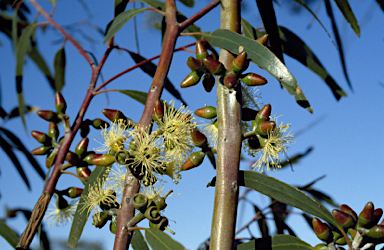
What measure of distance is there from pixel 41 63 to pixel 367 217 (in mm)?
1647

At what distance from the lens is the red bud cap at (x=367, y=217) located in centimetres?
62

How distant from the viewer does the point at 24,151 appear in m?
1.56

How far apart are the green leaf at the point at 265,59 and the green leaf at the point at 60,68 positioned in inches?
42.2

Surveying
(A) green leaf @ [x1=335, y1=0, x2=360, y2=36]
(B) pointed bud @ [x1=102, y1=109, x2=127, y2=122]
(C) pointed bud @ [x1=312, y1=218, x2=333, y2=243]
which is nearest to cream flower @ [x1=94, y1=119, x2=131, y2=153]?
(B) pointed bud @ [x1=102, y1=109, x2=127, y2=122]

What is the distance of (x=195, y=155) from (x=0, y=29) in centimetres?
184

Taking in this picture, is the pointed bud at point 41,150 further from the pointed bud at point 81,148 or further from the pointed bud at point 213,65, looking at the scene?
the pointed bud at point 213,65

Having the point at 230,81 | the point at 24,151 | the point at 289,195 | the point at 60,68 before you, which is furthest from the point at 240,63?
the point at 24,151

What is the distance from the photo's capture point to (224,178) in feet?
1.78

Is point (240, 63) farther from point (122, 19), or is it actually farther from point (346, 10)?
point (346, 10)

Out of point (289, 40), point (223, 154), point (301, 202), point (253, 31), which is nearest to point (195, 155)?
point (223, 154)

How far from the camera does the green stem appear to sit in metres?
0.51

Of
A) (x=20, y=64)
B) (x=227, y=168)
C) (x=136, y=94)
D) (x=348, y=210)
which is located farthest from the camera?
(x=20, y=64)

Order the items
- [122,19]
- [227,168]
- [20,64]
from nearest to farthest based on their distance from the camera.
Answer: [227,168], [122,19], [20,64]

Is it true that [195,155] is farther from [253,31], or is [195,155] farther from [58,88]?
[58,88]
